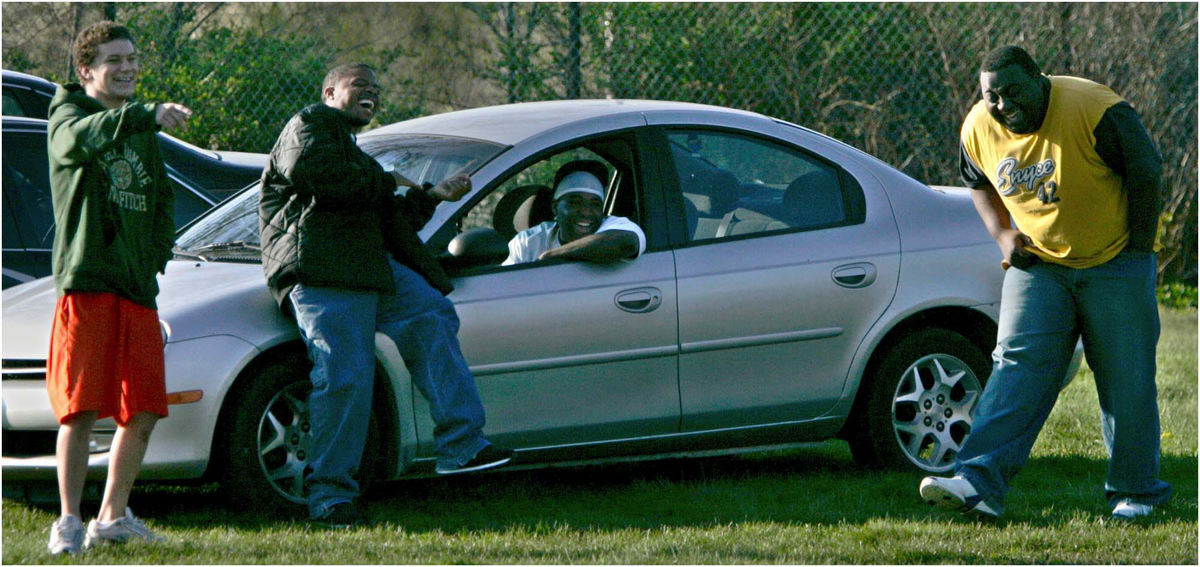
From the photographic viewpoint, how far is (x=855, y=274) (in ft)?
20.0

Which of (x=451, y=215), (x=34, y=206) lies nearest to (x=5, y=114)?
(x=34, y=206)

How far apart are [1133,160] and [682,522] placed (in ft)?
6.47

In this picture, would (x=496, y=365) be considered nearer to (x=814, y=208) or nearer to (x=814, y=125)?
(x=814, y=208)

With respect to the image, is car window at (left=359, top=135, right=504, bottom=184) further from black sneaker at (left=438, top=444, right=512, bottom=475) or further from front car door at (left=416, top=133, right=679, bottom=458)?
black sneaker at (left=438, top=444, right=512, bottom=475)

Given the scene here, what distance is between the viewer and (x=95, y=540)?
4.79 m

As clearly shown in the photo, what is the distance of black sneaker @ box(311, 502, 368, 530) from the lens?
16.9 ft

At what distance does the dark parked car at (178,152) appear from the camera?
7.86 m

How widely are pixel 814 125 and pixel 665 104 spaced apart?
5142 mm

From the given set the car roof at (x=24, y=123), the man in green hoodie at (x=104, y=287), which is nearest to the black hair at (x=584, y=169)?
the man in green hoodie at (x=104, y=287)

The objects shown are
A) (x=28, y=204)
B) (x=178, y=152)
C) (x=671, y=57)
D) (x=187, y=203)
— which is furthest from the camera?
(x=671, y=57)

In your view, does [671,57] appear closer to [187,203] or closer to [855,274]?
[187,203]

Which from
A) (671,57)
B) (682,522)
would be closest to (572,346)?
(682,522)

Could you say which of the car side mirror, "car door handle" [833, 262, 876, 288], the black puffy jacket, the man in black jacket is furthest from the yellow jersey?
the black puffy jacket

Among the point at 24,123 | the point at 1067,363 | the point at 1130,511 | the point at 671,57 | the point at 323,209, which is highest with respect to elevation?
the point at 671,57
